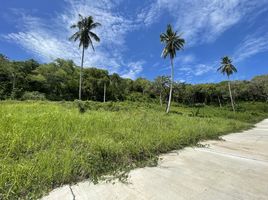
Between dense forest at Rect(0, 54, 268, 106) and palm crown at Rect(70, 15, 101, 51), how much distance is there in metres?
11.7

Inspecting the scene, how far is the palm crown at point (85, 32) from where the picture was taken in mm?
27359

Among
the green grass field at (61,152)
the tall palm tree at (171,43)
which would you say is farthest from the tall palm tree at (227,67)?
the green grass field at (61,152)

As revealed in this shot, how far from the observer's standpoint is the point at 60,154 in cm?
355

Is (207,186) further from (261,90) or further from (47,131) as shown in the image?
(261,90)

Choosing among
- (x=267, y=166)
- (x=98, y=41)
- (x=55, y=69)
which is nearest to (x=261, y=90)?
(x=98, y=41)

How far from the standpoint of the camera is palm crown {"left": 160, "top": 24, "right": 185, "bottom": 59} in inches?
1068

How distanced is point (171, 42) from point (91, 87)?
26.6 metres

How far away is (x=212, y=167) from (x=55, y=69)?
45904 mm

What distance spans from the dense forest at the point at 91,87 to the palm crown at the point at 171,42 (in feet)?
61.5

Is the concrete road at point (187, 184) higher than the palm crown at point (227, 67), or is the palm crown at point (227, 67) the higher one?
the palm crown at point (227, 67)

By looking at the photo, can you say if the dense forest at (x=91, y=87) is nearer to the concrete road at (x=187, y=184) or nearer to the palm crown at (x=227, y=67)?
the palm crown at (x=227, y=67)

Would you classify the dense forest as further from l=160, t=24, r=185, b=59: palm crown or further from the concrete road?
the concrete road

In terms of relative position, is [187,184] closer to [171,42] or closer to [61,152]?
[61,152]

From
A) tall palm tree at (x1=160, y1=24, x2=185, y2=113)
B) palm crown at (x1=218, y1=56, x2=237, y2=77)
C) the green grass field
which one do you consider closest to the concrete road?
the green grass field
